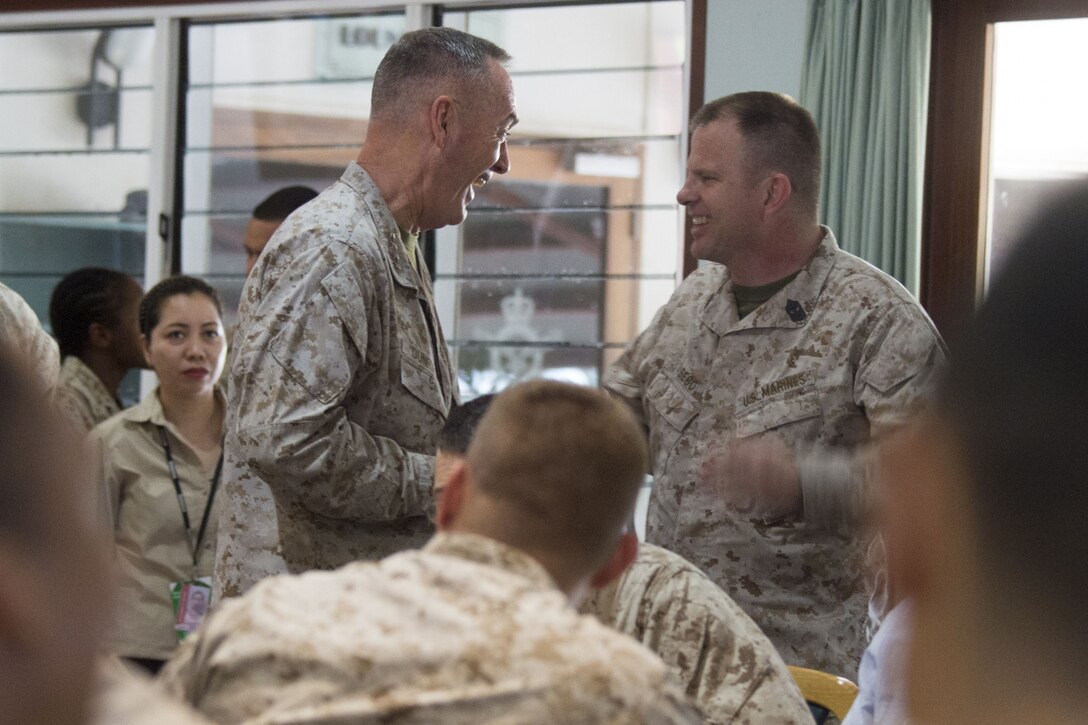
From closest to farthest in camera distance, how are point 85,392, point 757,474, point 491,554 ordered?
point 491,554 < point 757,474 < point 85,392

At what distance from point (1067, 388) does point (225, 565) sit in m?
1.81

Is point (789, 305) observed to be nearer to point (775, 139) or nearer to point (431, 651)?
point (775, 139)

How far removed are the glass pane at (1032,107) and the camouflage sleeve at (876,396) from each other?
1.76 m

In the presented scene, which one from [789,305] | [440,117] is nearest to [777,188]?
[789,305]

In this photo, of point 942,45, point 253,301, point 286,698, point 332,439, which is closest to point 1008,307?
point 286,698

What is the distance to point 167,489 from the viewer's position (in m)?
3.52

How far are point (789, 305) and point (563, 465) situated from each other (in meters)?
1.39

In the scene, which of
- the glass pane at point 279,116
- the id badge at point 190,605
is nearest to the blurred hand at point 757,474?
the id badge at point 190,605

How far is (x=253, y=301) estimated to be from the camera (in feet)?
7.35

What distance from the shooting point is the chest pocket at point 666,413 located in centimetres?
261

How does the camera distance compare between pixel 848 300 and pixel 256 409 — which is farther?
pixel 848 300

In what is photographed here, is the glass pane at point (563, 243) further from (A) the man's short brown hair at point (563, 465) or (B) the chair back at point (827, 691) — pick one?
(A) the man's short brown hair at point (563, 465)

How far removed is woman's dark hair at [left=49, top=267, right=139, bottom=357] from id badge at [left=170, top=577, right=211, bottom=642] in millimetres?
1103

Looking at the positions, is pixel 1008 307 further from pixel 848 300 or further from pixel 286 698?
pixel 848 300
